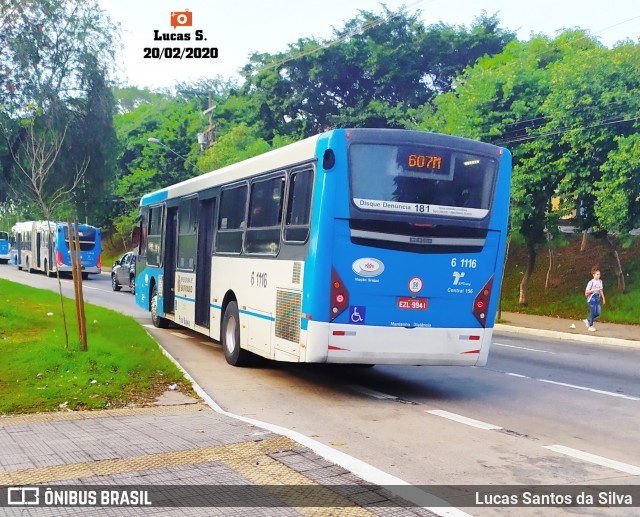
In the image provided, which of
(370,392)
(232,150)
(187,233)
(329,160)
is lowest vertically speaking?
(370,392)

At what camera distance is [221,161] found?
4362 cm

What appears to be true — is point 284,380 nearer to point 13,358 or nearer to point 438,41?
point 13,358

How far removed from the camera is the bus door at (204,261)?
1442 centimetres

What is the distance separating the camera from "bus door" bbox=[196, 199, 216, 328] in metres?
14.4

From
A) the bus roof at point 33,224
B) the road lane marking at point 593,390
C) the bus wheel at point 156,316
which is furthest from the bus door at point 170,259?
the bus roof at point 33,224

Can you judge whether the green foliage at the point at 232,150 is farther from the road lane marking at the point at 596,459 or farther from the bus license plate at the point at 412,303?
the road lane marking at the point at 596,459

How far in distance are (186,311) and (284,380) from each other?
491 centimetres

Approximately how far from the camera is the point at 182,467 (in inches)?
231

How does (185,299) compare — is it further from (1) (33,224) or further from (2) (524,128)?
(1) (33,224)

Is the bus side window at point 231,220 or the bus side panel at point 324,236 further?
the bus side window at point 231,220

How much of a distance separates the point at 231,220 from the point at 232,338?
2.04 metres

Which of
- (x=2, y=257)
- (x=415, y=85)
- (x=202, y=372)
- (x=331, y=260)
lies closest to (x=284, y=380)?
(x=202, y=372)

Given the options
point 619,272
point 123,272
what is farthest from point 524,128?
point 123,272

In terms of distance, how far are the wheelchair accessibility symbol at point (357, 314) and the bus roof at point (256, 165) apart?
2051 millimetres
